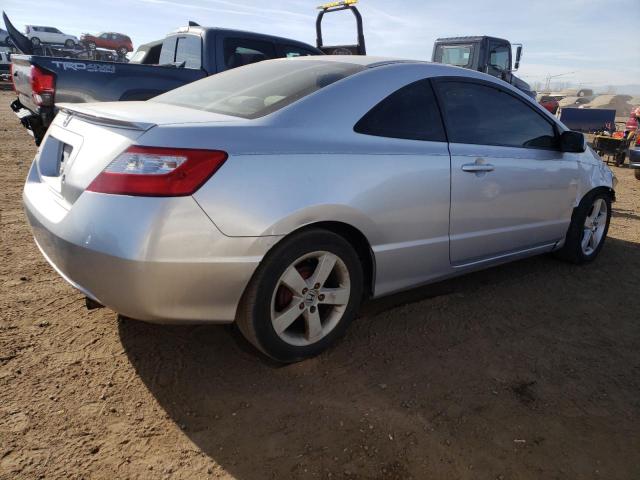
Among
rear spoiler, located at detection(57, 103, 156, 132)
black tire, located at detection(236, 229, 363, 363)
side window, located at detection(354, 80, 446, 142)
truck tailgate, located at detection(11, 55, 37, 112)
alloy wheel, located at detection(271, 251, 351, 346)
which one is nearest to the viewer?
rear spoiler, located at detection(57, 103, 156, 132)

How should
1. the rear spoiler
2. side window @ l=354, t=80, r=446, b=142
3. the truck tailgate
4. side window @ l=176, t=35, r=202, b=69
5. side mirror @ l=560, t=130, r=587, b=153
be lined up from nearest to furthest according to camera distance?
the rear spoiler → side window @ l=354, t=80, r=446, b=142 → side mirror @ l=560, t=130, r=587, b=153 → the truck tailgate → side window @ l=176, t=35, r=202, b=69

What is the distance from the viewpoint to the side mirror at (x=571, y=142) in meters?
3.76

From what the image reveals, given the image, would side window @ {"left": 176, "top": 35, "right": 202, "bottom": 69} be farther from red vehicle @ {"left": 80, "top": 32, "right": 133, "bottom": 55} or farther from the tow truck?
red vehicle @ {"left": 80, "top": 32, "right": 133, "bottom": 55}

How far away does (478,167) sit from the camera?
10.1 ft

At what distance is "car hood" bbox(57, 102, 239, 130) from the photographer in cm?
215

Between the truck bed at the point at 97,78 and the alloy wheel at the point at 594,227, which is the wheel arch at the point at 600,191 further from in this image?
the truck bed at the point at 97,78

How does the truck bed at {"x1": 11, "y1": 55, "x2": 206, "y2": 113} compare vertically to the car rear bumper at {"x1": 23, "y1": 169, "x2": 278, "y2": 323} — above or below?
above

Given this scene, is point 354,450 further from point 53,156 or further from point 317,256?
point 53,156

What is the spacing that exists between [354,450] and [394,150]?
Result: 5.02 feet

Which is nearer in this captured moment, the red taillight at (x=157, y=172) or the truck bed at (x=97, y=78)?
the red taillight at (x=157, y=172)

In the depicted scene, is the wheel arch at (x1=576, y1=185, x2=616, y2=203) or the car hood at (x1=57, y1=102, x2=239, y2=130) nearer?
the car hood at (x1=57, y1=102, x2=239, y2=130)

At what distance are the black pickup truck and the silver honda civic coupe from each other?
2808 millimetres

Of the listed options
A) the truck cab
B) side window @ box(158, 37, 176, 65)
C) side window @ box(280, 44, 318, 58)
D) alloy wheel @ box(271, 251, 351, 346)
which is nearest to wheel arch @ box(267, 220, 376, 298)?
alloy wheel @ box(271, 251, 351, 346)

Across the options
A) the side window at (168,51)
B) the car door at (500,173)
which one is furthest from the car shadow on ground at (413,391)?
the side window at (168,51)
